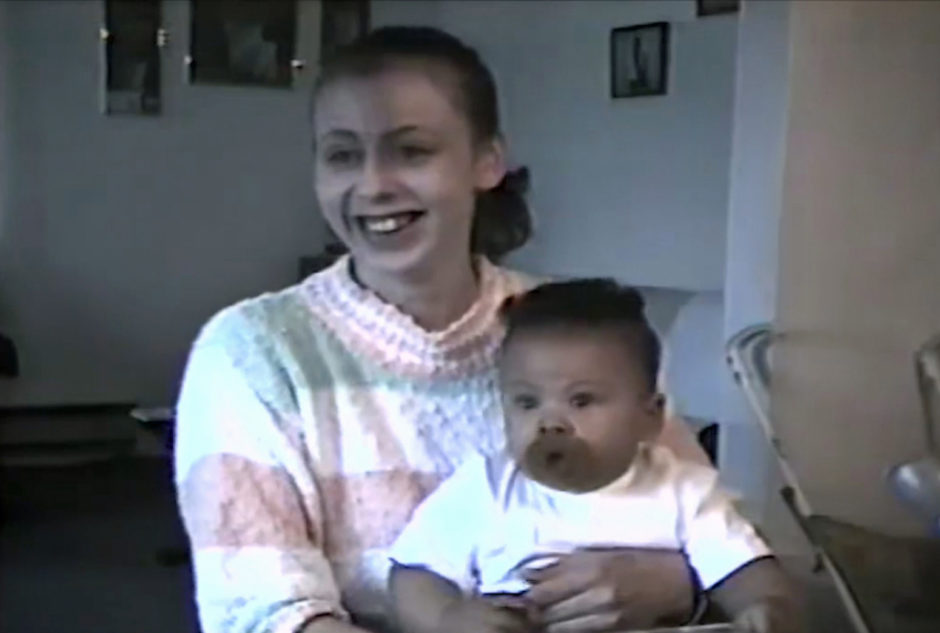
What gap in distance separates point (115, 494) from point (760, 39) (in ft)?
8.63

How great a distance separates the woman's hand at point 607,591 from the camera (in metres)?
0.85

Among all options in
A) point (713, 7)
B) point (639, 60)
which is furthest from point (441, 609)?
point (639, 60)

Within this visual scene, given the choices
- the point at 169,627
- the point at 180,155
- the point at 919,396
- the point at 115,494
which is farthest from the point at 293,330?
the point at 180,155

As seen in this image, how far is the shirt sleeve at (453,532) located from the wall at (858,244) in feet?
1.11

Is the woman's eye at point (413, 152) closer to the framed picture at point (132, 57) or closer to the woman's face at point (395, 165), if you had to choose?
the woman's face at point (395, 165)

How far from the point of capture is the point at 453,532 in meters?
0.88

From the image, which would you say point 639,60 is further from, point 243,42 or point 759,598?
point 759,598

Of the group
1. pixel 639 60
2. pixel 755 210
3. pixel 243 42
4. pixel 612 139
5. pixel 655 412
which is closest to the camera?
pixel 655 412

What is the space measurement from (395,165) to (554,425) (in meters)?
0.19

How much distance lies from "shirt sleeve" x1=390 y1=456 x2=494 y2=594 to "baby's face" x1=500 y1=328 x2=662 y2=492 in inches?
1.3

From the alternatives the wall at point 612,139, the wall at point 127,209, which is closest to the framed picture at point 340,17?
the wall at point 127,209

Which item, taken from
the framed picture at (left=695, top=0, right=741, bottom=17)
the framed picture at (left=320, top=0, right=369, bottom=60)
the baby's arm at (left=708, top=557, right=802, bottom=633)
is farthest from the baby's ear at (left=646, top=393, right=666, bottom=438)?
the framed picture at (left=320, top=0, right=369, bottom=60)

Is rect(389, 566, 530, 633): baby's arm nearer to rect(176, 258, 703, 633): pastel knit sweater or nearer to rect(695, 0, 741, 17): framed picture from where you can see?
rect(176, 258, 703, 633): pastel knit sweater

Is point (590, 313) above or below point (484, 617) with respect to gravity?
above
